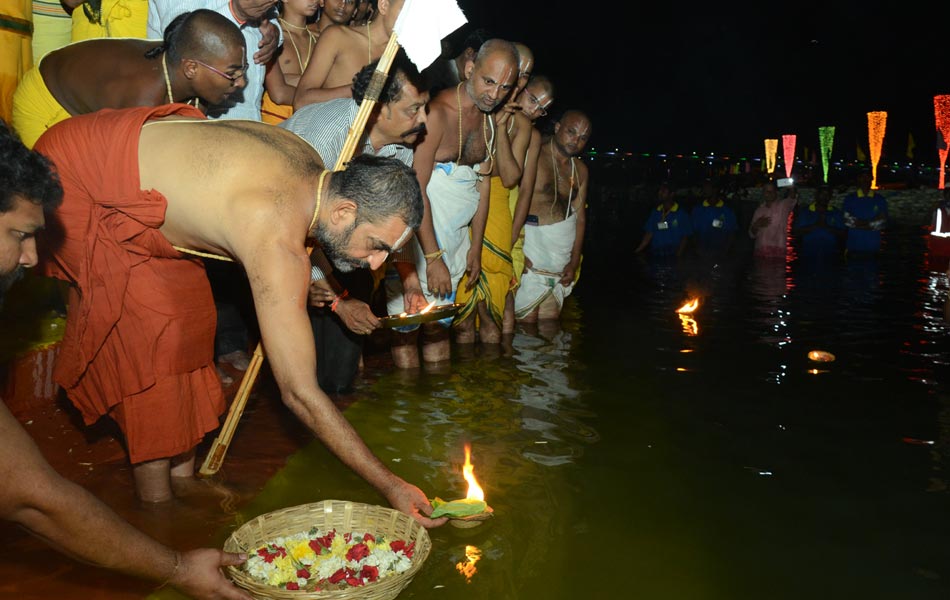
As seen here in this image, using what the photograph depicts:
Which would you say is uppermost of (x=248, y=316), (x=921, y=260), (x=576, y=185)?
(x=576, y=185)

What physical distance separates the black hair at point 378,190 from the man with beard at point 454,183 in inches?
87.1

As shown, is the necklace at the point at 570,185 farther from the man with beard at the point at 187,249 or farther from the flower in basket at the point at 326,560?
the flower in basket at the point at 326,560

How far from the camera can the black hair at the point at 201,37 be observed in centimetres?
331

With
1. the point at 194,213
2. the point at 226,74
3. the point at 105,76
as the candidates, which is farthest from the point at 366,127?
the point at 194,213

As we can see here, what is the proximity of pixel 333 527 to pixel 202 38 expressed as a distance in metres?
2.02

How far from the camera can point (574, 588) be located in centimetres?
291

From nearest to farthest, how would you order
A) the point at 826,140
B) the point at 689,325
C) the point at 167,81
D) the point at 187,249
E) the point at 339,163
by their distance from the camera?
1. the point at 187,249
2. the point at 339,163
3. the point at 167,81
4. the point at 689,325
5. the point at 826,140

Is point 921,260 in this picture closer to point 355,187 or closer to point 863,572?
point 863,572

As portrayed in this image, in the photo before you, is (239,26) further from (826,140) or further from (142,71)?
(826,140)

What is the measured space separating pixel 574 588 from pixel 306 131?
2379 mm

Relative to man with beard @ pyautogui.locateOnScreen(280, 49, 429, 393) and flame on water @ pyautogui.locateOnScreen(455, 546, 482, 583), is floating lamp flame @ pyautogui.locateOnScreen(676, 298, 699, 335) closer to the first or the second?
man with beard @ pyautogui.locateOnScreen(280, 49, 429, 393)

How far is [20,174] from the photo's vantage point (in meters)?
1.90

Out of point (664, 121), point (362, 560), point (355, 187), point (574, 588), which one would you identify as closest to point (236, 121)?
point (355, 187)

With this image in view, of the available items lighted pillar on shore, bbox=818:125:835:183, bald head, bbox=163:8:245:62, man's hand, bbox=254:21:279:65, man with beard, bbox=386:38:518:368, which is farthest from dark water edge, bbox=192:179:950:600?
lighted pillar on shore, bbox=818:125:835:183
